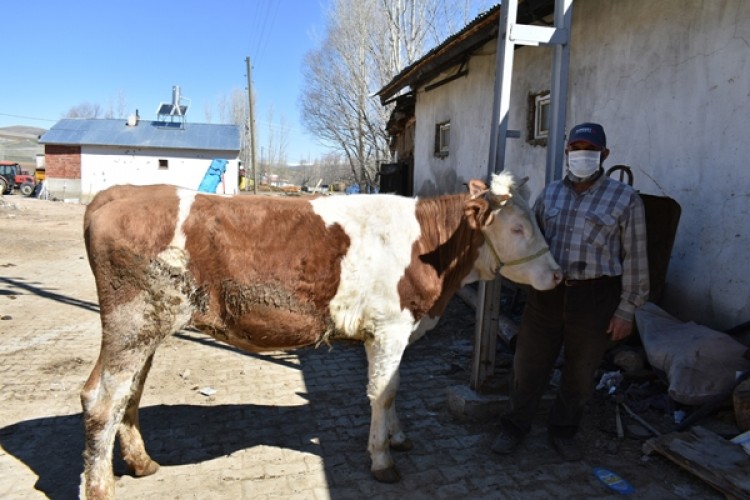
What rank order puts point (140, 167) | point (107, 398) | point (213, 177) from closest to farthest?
point (107, 398), point (213, 177), point (140, 167)

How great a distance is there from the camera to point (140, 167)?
34.4m

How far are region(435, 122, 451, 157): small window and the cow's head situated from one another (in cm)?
798

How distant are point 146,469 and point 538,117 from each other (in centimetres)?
659

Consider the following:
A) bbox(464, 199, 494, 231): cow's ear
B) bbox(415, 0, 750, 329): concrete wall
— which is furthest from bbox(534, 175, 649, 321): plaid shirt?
bbox(415, 0, 750, 329): concrete wall

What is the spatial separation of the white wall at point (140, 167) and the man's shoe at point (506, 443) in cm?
3266

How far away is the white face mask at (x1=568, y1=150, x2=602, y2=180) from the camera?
3.46 meters

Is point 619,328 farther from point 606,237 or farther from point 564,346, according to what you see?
point 606,237

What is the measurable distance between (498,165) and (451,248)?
3.08ft

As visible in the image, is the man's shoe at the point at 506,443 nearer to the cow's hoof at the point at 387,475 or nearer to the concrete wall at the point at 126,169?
the cow's hoof at the point at 387,475

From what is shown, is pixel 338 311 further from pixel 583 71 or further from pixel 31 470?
pixel 583 71

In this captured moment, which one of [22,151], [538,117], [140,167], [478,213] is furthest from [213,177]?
A: [22,151]

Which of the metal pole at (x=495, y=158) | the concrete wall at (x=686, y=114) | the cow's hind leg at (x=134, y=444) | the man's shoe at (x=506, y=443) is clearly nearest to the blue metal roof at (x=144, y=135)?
the concrete wall at (x=686, y=114)

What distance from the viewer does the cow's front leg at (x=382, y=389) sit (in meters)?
3.48

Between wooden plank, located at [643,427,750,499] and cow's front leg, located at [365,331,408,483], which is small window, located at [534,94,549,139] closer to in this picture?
wooden plank, located at [643,427,750,499]
